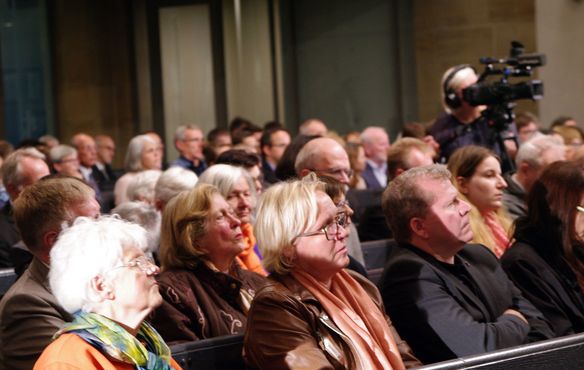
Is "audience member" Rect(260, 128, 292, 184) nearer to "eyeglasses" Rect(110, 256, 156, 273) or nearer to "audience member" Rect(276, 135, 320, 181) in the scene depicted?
"audience member" Rect(276, 135, 320, 181)

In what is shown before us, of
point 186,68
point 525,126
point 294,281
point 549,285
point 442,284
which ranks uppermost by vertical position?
point 186,68

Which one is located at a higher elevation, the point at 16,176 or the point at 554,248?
the point at 16,176

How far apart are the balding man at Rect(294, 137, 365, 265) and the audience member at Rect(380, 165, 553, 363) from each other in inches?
45.0

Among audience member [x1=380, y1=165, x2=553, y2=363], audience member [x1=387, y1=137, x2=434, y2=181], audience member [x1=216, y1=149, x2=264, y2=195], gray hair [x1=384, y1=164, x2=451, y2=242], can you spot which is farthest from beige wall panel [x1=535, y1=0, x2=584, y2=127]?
gray hair [x1=384, y1=164, x2=451, y2=242]

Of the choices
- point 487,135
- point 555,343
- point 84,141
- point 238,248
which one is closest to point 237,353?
point 238,248

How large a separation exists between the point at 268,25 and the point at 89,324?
12.5 metres

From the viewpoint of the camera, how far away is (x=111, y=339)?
3.20m

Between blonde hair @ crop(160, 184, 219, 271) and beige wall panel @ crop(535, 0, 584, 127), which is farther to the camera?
beige wall panel @ crop(535, 0, 584, 127)

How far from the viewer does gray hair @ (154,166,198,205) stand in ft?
19.6

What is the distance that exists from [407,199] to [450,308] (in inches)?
20.3

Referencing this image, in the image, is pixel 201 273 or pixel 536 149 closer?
pixel 201 273

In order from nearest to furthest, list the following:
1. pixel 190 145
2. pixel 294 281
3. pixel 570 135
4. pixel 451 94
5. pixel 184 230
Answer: pixel 294 281, pixel 184 230, pixel 451 94, pixel 570 135, pixel 190 145

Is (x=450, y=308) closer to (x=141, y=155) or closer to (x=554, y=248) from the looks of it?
(x=554, y=248)

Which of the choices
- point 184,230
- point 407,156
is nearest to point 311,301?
point 184,230
